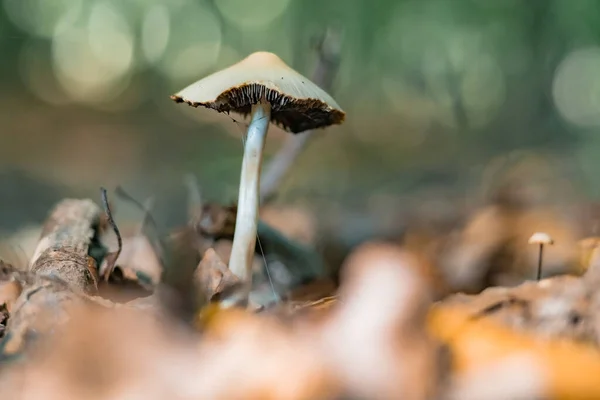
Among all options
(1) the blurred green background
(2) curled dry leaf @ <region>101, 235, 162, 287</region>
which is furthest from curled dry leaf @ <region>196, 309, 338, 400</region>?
(1) the blurred green background

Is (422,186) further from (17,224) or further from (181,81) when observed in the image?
(17,224)

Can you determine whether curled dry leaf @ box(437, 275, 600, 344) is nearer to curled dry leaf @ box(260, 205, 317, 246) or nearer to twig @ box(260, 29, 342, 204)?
curled dry leaf @ box(260, 205, 317, 246)

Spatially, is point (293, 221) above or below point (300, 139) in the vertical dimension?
below

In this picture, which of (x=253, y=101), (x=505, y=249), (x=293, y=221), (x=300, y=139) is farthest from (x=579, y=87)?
(x=253, y=101)

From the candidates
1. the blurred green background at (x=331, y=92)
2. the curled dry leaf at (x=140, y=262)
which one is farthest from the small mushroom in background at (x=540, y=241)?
the curled dry leaf at (x=140, y=262)

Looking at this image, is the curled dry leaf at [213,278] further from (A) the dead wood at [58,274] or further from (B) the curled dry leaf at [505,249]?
(B) the curled dry leaf at [505,249]

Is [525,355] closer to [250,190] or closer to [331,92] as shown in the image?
[250,190]

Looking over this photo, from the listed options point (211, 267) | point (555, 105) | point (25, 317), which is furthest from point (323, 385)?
point (555, 105)
